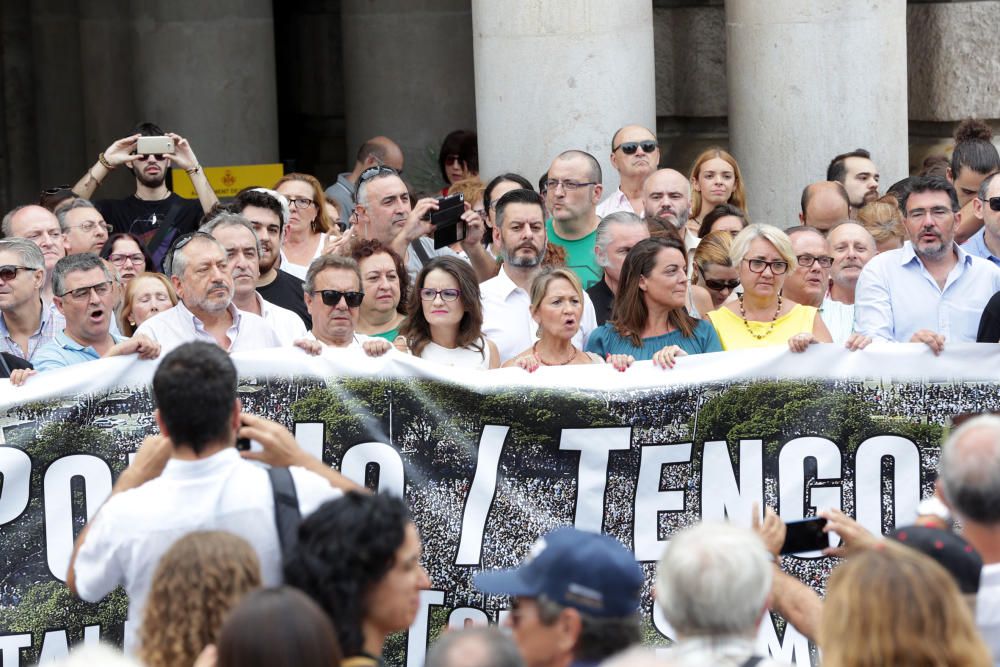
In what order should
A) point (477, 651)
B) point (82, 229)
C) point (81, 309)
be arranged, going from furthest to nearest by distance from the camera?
point (82, 229) → point (81, 309) → point (477, 651)

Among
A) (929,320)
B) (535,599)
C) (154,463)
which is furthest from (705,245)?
(535,599)

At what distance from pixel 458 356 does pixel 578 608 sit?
3128 millimetres

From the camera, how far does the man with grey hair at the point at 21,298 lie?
6793mm

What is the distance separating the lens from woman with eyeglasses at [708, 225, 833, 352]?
672 centimetres

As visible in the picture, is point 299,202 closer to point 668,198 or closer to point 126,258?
point 126,258

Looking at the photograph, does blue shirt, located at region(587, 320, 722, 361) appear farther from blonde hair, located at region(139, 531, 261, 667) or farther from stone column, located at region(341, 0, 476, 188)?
stone column, located at region(341, 0, 476, 188)

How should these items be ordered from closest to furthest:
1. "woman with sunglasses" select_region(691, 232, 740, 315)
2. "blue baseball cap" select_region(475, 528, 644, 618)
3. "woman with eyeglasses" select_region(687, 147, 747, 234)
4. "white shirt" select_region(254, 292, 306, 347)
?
"blue baseball cap" select_region(475, 528, 644, 618) → "white shirt" select_region(254, 292, 306, 347) → "woman with sunglasses" select_region(691, 232, 740, 315) → "woman with eyeglasses" select_region(687, 147, 747, 234)

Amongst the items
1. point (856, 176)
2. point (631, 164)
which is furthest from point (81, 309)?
point (856, 176)

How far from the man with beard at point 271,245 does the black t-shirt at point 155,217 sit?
0.90 meters

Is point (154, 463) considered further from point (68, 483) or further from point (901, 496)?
point (901, 496)

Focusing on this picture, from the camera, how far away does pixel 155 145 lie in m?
9.02

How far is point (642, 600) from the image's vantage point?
578 centimetres

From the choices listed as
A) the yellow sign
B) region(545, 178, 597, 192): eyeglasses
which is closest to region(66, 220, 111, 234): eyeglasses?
region(545, 178, 597, 192): eyeglasses

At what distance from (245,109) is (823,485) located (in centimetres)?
822
